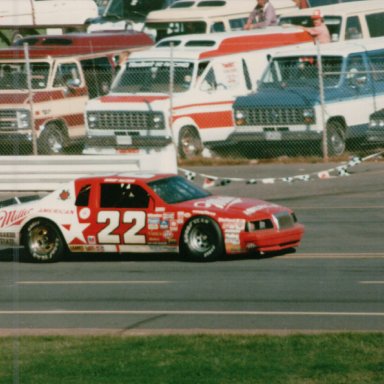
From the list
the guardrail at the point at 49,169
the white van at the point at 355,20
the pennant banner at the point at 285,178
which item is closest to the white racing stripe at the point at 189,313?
the guardrail at the point at 49,169

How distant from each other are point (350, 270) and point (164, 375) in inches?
231

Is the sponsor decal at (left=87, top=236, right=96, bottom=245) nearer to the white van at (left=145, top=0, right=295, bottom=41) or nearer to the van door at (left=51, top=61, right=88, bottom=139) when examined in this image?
the van door at (left=51, top=61, right=88, bottom=139)

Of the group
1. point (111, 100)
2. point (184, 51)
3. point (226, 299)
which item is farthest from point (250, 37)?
point (226, 299)

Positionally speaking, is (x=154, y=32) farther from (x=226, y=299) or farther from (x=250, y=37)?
(x=226, y=299)

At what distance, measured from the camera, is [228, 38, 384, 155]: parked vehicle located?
25.4m

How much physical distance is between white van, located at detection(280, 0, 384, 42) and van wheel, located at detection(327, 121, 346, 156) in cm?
411

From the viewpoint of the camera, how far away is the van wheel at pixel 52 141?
87.5 feet

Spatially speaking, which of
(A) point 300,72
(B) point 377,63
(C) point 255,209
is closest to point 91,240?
(C) point 255,209

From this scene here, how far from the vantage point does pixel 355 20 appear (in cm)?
2972

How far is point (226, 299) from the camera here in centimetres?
1427

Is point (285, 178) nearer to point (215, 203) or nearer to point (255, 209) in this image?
point (215, 203)

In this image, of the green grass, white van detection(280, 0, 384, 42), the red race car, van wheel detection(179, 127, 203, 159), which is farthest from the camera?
white van detection(280, 0, 384, 42)

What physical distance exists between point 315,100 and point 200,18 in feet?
22.3

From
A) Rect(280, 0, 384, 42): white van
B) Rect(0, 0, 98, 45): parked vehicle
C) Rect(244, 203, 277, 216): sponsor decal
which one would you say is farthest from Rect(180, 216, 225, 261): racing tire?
Rect(0, 0, 98, 45): parked vehicle
